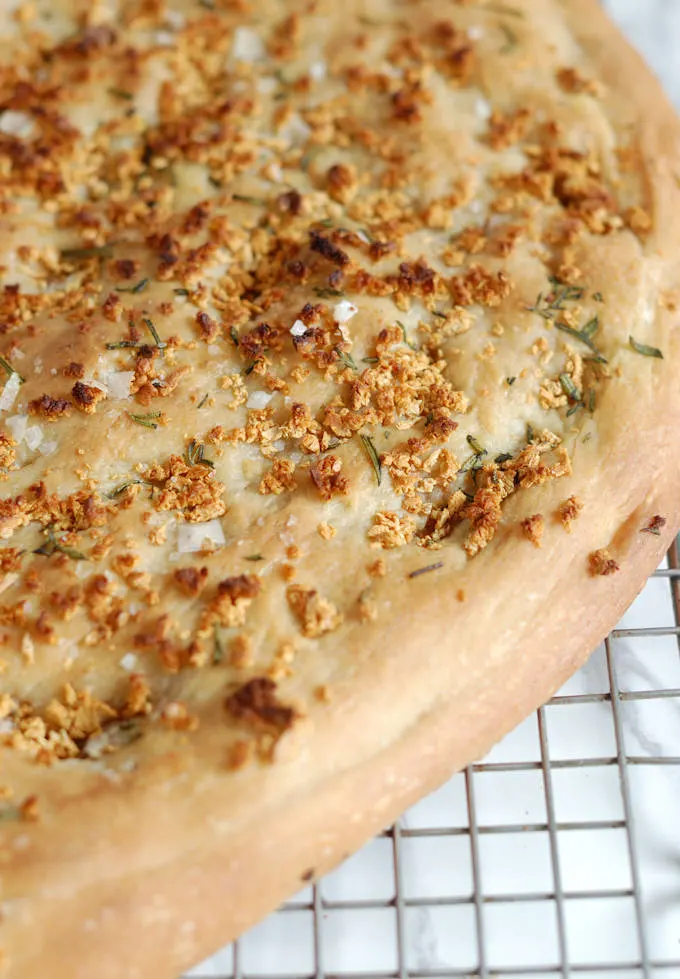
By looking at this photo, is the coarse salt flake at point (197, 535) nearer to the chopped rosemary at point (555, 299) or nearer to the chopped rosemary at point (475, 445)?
the chopped rosemary at point (475, 445)

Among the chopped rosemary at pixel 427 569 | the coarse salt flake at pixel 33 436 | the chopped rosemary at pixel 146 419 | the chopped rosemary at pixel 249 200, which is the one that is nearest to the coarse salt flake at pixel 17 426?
the coarse salt flake at pixel 33 436

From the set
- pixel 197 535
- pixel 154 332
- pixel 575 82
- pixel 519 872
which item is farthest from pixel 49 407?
pixel 575 82

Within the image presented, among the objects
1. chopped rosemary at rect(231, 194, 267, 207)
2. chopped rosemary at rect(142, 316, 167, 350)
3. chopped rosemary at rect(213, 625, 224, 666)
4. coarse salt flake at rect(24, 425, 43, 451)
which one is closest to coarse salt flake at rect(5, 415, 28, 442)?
coarse salt flake at rect(24, 425, 43, 451)

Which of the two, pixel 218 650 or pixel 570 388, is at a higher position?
pixel 570 388

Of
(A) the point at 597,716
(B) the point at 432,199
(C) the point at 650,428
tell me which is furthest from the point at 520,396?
(A) the point at 597,716

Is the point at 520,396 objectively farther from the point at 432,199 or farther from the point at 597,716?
the point at 597,716

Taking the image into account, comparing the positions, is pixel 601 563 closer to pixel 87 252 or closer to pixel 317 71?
pixel 87 252
